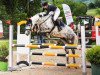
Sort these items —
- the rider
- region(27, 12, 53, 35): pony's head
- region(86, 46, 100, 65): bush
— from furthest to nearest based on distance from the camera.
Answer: the rider, region(27, 12, 53, 35): pony's head, region(86, 46, 100, 65): bush

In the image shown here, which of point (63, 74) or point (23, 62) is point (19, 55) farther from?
point (63, 74)

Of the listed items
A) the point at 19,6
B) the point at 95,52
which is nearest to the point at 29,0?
the point at 19,6

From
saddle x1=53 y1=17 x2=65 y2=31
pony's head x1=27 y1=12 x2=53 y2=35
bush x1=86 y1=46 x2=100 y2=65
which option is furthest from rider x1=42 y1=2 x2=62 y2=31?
bush x1=86 y1=46 x2=100 y2=65

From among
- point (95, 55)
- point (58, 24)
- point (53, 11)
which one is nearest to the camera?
point (95, 55)

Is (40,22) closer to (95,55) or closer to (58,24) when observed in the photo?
(58,24)

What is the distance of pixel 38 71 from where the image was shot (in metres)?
11.1

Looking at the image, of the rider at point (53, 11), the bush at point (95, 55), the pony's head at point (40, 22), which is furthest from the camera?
the rider at point (53, 11)

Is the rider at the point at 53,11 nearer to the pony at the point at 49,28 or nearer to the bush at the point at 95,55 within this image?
the pony at the point at 49,28

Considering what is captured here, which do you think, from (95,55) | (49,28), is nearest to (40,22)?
(49,28)

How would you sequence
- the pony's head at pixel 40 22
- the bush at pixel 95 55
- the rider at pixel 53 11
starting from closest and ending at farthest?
the bush at pixel 95 55 → the pony's head at pixel 40 22 → the rider at pixel 53 11

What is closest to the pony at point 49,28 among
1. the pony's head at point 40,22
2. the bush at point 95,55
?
the pony's head at point 40,22

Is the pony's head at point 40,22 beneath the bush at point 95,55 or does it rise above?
above

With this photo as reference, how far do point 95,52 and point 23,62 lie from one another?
3509 millimetres

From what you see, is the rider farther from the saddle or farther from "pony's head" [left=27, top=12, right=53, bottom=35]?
"pony's head" [left=27, top=12, right=53, bottom=35]
